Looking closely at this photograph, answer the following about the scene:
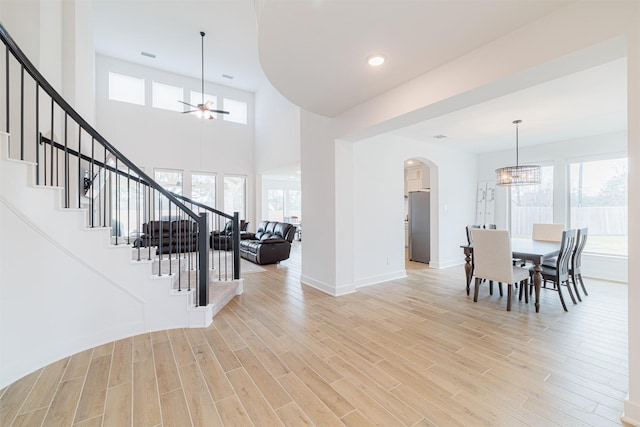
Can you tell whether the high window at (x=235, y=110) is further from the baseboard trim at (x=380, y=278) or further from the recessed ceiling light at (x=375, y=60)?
the recessed ceiling light at (x=375, y=60)

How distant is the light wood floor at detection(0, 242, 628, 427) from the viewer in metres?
1.63

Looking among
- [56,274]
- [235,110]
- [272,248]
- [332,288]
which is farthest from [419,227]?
[235,110]

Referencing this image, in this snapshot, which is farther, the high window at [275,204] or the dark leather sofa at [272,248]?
the high window at [275,204]

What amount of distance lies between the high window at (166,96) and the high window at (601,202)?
10804mm

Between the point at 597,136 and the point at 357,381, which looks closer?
the point at 357,381

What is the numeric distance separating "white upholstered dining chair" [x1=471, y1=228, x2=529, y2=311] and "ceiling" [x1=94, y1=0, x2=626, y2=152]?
185cm

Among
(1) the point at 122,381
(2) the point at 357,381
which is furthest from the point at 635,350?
(1) the point at 122,381

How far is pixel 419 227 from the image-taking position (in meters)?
6.36

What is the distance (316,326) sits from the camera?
2.90 m

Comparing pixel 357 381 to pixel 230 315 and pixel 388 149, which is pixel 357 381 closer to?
pixel 230 315

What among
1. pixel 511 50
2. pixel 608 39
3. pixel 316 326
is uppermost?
pixel 511 50

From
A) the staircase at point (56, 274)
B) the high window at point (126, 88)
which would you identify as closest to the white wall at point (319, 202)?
the staircase at point (56, 274)

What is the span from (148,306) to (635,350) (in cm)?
381

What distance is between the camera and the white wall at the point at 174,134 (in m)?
7.69
